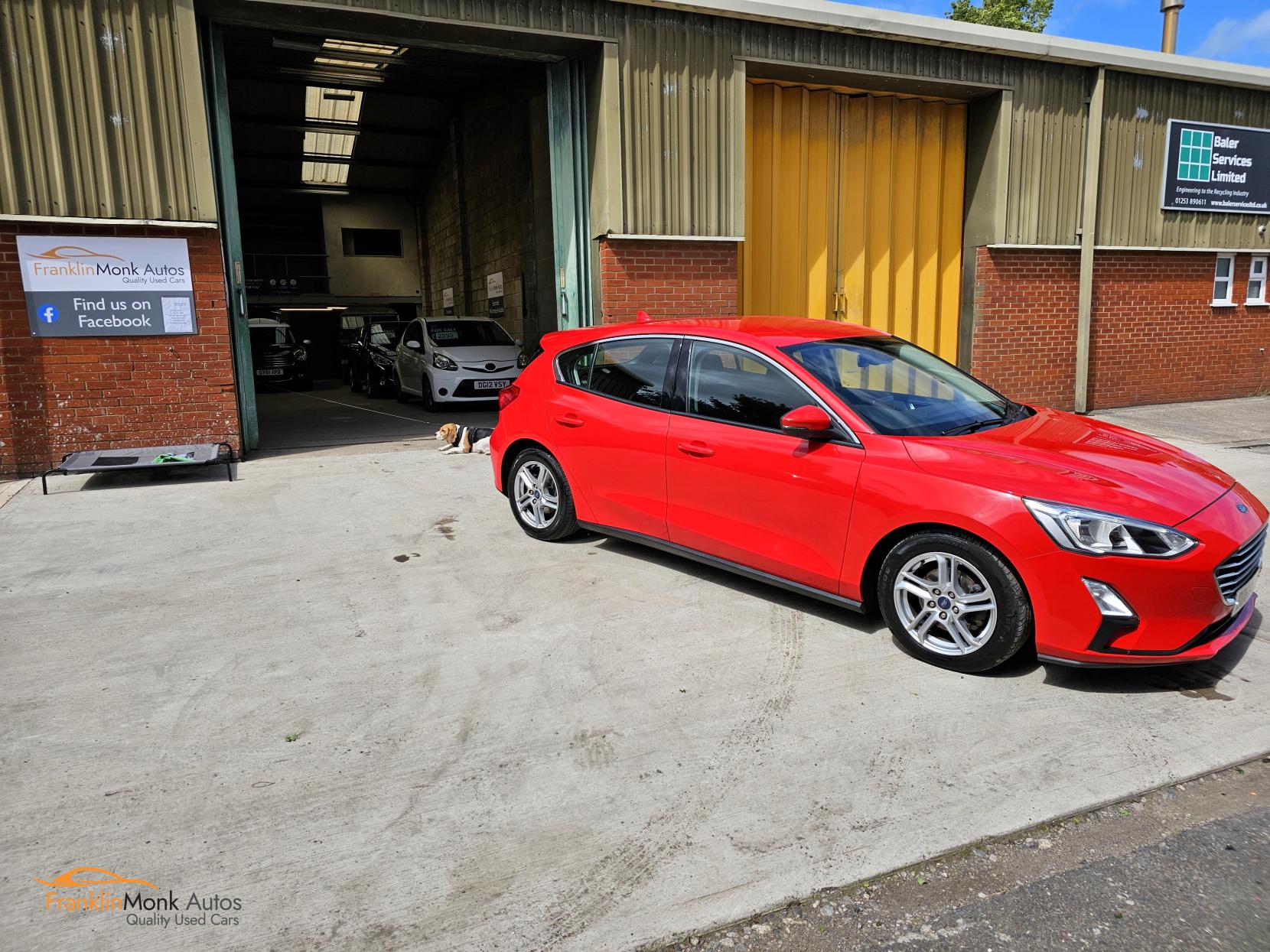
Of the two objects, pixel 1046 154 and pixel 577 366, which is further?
pixel 1046 154

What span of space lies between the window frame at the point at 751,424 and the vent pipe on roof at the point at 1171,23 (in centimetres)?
1575

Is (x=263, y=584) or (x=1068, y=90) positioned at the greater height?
(x=1068, y=90)

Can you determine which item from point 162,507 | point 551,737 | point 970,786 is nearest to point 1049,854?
point 970,786

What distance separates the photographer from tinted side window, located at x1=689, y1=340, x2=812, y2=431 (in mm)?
4336

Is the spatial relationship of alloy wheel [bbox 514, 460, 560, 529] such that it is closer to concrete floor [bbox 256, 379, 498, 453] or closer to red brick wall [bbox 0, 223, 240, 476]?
red brick wall [bbox 0, 223, 240, 476]

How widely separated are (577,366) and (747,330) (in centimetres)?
128

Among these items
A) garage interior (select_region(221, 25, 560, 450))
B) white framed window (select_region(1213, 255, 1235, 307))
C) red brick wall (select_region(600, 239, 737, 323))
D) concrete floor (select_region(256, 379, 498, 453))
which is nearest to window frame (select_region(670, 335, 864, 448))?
red brick wall (select_region(600, 239, 737, 323))

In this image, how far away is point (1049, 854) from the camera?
257 centimetres

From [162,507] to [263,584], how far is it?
2584 millimetres

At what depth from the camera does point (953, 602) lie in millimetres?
3699

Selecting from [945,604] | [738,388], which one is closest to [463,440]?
[738,388]

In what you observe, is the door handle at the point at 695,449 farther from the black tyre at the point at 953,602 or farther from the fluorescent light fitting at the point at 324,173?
the fluorescent light fitting at the point at 324,173

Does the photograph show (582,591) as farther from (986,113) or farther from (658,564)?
(986,113)

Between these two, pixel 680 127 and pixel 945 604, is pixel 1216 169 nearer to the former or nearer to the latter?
pixel 680 127
